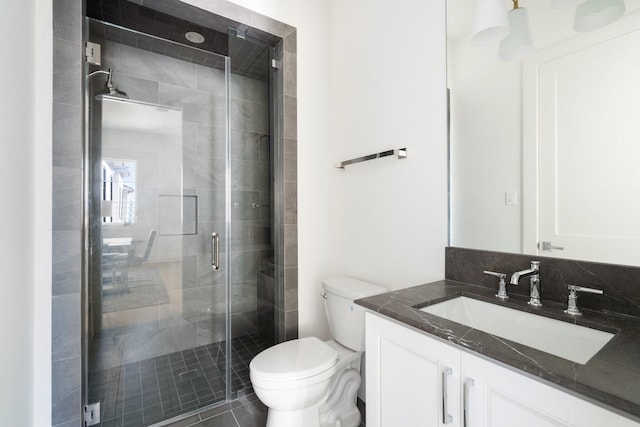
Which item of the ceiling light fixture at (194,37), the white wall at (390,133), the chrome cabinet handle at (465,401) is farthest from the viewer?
the ceiling light fixture at (194,37)

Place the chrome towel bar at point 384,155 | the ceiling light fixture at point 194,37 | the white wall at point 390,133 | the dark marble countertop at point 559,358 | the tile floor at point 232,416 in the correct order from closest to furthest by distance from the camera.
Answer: the dark marble countertop at point 559,358
the white wall at point 390,133
the chrome towel bar at point 384,155
the tile floor at point 232,416
the ceiling light fixture at point 194,37

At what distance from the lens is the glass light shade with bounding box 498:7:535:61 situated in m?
1.08

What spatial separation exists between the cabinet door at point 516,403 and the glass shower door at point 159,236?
166cm

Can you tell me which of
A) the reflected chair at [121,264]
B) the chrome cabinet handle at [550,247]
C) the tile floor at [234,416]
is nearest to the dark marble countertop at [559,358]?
the chrome cabinet handle at [550,247]

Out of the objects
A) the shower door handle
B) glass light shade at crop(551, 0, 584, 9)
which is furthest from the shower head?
glass light shade at crop(551, 0, 584, 9)

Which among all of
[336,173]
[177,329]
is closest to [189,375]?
[177,329]

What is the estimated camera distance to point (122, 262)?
6.81 feet

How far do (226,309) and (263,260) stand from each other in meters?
0.46

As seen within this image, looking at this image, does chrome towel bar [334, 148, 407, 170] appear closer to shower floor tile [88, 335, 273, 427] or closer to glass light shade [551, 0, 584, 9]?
glass light shade [551, 0, 584, 9]

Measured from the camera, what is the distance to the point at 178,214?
2.30 metres

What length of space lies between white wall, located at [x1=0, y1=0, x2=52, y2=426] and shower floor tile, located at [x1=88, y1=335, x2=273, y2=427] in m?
0.49

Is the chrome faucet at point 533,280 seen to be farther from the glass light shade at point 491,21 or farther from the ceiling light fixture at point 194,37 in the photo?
the ceiling light fixture at point 194,37

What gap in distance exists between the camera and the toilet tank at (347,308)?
60.4 inches

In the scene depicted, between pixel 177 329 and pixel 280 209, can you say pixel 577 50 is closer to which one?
pixel 280 209
